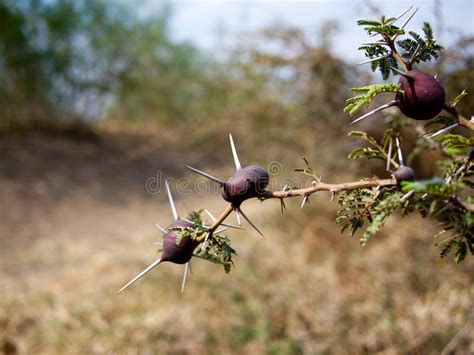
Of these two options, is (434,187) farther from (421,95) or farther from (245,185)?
(245,185)

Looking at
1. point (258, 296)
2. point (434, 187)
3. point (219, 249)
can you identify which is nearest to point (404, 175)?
point (434, 187)

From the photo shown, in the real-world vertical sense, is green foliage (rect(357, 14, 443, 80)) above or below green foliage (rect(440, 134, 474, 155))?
above

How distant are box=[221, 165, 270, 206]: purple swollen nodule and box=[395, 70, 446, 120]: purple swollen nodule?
233mm

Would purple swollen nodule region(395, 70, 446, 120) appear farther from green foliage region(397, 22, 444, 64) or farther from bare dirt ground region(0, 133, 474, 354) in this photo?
bare dirt ground region(0, 133, 474, 354)

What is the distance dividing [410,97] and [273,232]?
4.13m

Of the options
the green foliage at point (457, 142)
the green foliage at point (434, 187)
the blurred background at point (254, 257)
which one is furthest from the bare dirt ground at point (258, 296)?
the green foliage at point (434, 187)

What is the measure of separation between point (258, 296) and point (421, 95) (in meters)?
2.70

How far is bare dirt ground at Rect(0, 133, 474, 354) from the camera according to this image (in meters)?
2.56

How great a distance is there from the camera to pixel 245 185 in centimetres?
67

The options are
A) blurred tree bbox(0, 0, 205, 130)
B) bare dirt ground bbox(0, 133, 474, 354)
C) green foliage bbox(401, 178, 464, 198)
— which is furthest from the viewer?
blurred tree bbox(0, 0, 205, 130)

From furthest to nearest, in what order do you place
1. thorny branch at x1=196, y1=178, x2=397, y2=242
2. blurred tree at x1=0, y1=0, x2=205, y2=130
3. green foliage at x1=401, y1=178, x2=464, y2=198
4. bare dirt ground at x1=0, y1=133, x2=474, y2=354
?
blurred tree at x1=0, y1=0, x2=205, y2=130, bare dirt ground at x1=0, y1=133, x2=474, y2=354, thorny branch at x1=196, y1=178, x2=397, y2=242, green foliage at x1=401, y1=178, x2=464, y2=198

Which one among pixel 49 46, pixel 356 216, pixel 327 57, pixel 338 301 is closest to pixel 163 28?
pixel 49 46

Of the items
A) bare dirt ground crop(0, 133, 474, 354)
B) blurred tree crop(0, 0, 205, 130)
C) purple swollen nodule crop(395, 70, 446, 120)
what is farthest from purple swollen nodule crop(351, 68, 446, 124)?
blurred tree crop(0, 0, 205, 130)

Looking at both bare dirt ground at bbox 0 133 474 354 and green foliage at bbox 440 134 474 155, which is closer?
green foliage at bbox 440 134 474 155
